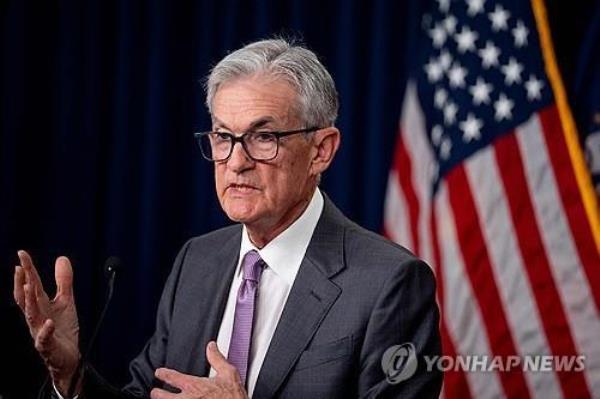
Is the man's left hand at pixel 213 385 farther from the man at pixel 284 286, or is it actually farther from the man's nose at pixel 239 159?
the man's nose at pixel 239 159

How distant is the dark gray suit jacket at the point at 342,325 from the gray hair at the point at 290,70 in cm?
24

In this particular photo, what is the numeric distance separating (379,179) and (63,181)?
1207 mm

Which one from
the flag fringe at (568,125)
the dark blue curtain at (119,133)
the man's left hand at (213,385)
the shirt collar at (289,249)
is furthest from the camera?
the dark blue curtain at (119,133)

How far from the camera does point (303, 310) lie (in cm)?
191

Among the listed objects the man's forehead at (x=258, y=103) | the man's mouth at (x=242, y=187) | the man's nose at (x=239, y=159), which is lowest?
the man's mouth at (x=242, y=187)

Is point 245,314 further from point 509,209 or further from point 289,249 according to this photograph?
point 509,209

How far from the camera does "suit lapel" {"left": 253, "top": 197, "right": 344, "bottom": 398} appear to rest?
1872 millimetres

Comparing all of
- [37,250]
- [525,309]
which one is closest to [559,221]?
[525,309]

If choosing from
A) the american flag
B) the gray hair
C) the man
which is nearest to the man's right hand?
the man

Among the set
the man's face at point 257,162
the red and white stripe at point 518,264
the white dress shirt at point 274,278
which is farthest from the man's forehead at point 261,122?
the red and white stripe at point 518,264

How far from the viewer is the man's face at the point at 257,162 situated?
189 cm

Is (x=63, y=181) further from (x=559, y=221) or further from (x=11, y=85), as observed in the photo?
(x=559, y=221)

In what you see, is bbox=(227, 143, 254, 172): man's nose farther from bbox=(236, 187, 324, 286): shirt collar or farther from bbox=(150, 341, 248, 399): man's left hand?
bbox=(150, 341, 248, 399): man's left hand

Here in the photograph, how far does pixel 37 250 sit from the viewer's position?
363 cm
